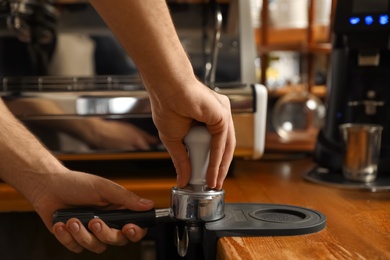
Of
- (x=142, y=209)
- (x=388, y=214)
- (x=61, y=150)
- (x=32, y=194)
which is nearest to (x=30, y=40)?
(x=61, y=150)

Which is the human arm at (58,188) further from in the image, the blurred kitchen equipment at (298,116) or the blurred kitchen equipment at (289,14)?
the blurred kitchen equipment at (289,14)

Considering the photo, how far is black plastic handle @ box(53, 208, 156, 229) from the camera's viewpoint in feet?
2.10

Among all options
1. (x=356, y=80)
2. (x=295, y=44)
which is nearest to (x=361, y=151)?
(x=356, y=80)

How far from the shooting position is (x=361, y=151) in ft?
2.94

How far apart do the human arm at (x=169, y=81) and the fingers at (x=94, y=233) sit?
0.09 meters

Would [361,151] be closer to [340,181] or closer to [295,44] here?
[340,181]

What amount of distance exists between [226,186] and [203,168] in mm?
285

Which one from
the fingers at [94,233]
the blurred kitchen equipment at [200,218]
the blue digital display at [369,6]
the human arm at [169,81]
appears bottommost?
the fingers at [94,233]

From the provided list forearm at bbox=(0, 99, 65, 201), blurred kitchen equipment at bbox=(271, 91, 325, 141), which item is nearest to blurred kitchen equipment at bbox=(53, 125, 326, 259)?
forearm at bbox=(0, 99, 65, 201)

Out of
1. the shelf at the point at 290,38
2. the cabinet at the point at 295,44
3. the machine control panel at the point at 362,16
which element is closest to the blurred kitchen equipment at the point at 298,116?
the cabinet at the point at 295,44

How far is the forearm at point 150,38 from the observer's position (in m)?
0.53

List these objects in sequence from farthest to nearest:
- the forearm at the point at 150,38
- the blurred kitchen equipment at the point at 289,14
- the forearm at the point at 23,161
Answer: the blurred kitchen equipment at the point at 289,14
the forearm at the point at 23,161
the forearm at the point at 150,38

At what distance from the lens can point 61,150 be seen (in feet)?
2.97

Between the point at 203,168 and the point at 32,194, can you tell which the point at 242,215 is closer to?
the point at 203,168
